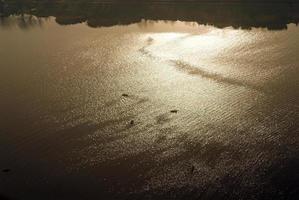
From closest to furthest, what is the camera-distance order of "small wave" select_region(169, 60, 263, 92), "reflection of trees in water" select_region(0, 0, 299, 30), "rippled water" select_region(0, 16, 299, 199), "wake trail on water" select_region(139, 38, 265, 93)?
"rippled water" select_region(0, 16, 299, 199)
"wake trail on water" select_region(139, 38, 265, 93)
"small wave" select_region(169, 60, 263, 92)
"reflection of trees in water" select_region(0, 0, 299, 30)

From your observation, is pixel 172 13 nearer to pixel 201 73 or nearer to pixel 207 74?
pixel 201 73

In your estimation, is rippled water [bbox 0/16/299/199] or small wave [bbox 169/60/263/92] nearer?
rippled water [bbox 0/16/299/199]

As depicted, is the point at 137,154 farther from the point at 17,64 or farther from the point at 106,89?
the point at 17,64

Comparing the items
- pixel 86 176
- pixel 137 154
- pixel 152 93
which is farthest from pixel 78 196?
pixel 152 93

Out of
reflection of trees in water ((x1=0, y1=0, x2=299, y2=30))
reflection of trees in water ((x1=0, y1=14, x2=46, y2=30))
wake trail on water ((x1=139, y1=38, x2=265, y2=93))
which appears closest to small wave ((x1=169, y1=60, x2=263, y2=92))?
wake trail on water ((x1=139, y1=38, x2=265, y2=93))

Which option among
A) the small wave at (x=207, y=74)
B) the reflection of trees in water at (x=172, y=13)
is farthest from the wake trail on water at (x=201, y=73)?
the reflection of trees in water at (x=172, y=13)

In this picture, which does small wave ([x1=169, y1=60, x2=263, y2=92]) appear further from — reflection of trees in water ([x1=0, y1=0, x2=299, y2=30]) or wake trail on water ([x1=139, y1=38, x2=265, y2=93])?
reflection of trees in water ([x1=0, y1=0, x2=299, y2=30])

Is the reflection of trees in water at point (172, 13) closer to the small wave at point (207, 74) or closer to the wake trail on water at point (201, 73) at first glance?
the wake trail on water at point (201, 73)
